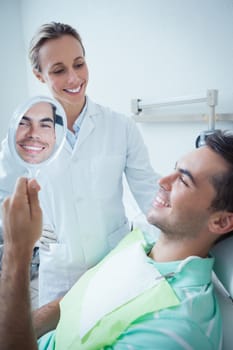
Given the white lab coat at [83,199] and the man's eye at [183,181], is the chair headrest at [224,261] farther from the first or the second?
the white lab coat at [83,199]

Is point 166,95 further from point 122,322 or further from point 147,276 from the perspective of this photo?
point 122,322

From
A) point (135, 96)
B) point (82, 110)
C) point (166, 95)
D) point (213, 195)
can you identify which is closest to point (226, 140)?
point (213, 195)

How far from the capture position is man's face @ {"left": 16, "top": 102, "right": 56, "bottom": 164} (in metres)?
0.84

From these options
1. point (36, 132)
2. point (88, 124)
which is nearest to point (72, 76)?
point (88, 124)

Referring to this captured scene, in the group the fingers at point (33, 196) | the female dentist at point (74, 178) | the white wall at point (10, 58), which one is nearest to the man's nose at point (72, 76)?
the female dentist at point (74, 178)

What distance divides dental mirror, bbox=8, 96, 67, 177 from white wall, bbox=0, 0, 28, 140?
2.11 meters

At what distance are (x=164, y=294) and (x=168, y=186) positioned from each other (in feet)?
1.11

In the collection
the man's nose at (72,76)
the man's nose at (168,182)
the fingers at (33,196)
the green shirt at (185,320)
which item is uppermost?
the man's nose at (72,76)

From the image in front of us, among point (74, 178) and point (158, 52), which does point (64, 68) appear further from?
point (158, 52)

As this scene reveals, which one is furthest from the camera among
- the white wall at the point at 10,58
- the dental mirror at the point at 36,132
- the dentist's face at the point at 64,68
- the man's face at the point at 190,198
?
the white wall at the point at 10,58

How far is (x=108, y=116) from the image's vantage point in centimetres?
133

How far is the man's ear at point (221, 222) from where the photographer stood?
0.91m

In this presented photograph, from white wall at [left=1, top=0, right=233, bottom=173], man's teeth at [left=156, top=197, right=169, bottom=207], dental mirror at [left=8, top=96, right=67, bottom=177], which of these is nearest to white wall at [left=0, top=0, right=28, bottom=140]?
white wall at [left=1, top=0, right=233, bottom=173]

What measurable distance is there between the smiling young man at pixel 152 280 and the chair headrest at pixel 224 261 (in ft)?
0.12
